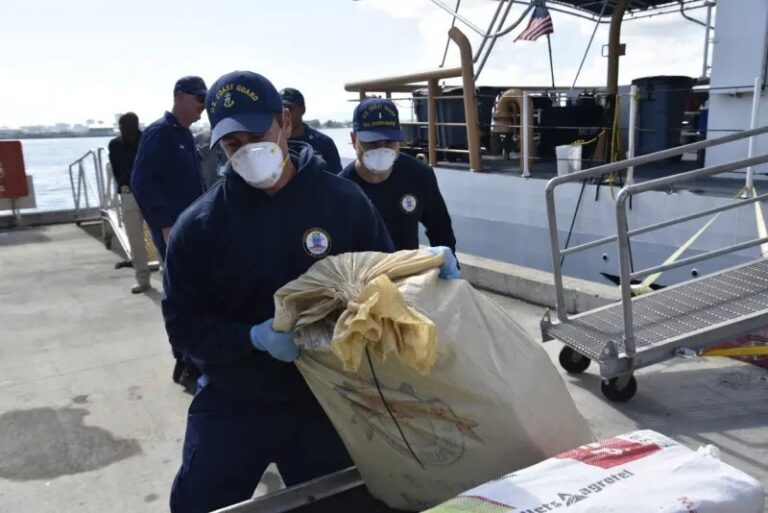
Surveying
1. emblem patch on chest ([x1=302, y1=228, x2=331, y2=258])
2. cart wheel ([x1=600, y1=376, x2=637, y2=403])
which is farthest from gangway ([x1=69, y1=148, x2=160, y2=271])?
emblem patch on chest ([x1=302, y1=228, x2=331, y2=258])

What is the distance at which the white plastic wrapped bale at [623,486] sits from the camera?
112 cm

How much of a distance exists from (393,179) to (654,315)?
160 cm

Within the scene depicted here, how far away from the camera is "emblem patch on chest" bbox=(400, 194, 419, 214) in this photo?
326 cm

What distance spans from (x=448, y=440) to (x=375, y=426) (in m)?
0.19

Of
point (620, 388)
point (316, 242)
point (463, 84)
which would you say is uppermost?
point (463, 84)

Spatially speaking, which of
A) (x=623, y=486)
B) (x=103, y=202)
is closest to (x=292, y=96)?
(x=623, y=486)

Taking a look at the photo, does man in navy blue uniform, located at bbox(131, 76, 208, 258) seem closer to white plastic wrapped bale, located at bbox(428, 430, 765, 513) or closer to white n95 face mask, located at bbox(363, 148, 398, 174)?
white n95 face mask, located at bbox(363, 148, 398, 174)

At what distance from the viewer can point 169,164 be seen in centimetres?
388

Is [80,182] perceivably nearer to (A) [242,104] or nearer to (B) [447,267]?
(A) [242,104]

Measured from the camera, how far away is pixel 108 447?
121 inches

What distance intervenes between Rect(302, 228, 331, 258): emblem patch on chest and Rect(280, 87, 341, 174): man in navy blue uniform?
262 cm

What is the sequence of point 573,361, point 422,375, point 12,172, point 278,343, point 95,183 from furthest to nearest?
→ point 95,183 < point 12,172 < point 573,361 < point 278,343 < point 422,375

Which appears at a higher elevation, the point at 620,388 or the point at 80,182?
the point at 80,182

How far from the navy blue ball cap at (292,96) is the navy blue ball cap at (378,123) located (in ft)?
4.63
